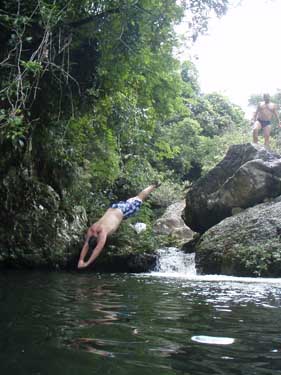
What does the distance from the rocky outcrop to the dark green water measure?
4638 millimetres

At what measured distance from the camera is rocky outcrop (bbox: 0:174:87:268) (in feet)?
36.1

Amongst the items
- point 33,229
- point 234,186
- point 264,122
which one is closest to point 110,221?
point 33,229

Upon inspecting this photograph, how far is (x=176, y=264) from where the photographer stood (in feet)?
42.4

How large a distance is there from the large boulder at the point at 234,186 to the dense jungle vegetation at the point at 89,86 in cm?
190

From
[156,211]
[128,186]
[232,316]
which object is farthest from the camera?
[156,211]

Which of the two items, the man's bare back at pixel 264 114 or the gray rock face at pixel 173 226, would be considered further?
the gray rock face at pixel 173 226

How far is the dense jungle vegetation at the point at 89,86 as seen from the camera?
8.22 metres

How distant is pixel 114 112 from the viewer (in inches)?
481

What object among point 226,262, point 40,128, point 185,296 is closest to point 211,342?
point 185,296

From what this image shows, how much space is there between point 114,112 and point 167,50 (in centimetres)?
248

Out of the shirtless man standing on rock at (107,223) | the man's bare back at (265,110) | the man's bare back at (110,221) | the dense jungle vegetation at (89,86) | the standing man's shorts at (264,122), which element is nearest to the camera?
the shirtless man standing on rock at (107,223)

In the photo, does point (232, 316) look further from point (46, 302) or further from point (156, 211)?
point (156, 211)

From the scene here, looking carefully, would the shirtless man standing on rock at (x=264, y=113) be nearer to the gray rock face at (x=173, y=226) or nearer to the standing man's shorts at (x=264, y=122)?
the standing man's shorts at (x=264, y=122)

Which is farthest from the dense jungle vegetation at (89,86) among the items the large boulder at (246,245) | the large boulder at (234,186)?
the large boulder at (246,245)
